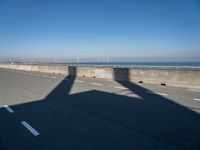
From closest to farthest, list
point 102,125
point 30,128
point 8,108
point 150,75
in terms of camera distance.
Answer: point 30,128 → point 102,125 → point 8,108 → point 150,75

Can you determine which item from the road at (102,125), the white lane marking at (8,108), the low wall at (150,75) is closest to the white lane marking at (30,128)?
the road at (102,125)

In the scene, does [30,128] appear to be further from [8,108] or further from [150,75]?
[150,75]

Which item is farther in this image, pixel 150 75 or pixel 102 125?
pixel 150 75

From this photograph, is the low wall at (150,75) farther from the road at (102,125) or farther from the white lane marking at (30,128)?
the white lane marking at (30,128)

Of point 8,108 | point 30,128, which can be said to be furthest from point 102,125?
point 8,108

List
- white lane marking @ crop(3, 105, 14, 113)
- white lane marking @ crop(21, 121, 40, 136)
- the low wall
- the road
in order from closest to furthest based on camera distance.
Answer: the road < white lane marking @ crop(21, 121, 40, 136) < white lane marking @ crop(3, 105, 14, 113) < the low wall

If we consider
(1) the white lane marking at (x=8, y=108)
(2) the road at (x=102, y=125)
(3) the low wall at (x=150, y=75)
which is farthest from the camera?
(3) the low wall at (x=150, y=75)

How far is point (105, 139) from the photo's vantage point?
4.96m

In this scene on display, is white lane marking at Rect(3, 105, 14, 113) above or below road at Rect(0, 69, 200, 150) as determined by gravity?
below

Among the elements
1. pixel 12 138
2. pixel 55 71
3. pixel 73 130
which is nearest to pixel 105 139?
pixel 73 130

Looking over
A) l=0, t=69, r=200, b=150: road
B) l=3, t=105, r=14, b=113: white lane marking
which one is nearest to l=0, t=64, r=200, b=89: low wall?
l=0, t=69, r=200, b=150: road

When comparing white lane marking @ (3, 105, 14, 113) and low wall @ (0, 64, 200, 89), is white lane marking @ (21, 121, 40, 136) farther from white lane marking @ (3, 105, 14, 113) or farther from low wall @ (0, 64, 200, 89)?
low wall @ (0, 64, 200, 89)

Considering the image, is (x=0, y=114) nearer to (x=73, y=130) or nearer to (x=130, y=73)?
(x=73, y=130)

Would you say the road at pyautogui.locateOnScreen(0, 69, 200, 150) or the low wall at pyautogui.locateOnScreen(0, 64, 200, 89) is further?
the low wall at pyautogui.locateOnScreen(0, 64, 200, 89)
